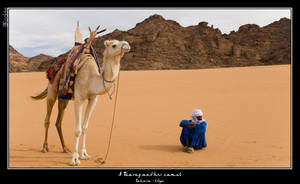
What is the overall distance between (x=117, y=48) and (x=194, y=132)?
2.63 m

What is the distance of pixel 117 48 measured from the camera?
5.41 m

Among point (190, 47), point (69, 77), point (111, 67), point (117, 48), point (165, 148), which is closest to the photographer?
point (117, 48)

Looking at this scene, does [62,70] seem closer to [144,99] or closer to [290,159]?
[290,159]

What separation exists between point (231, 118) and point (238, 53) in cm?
12041

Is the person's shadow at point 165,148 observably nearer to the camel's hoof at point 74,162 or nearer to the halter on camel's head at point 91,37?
the camel's hoof at point 74,162

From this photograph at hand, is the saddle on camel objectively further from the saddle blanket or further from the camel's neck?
the camel's neck

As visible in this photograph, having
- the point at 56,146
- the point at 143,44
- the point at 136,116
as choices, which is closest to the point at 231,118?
the point at 136,116

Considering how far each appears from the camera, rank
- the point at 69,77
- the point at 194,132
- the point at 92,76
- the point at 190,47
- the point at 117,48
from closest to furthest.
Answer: the point at 117,48 < the point at 92,76 < the point at 69,77 < the point at 194,132 < the point at 190,47

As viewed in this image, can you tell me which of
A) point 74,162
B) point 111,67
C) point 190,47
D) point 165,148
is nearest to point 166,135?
point 165,148

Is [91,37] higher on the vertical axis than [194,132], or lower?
higher

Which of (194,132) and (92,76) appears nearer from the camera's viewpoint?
(92,76)

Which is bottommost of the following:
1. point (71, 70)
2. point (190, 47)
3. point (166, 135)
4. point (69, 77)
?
point (166, 135)

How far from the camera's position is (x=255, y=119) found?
33.0ft

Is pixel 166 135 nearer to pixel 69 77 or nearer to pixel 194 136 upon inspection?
pixel 194 136
